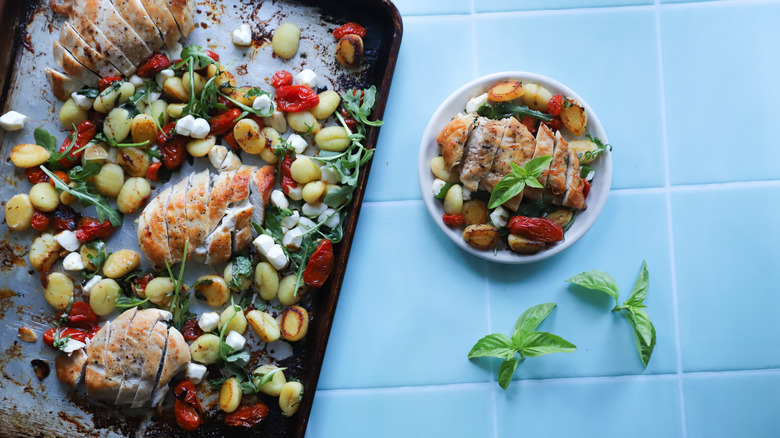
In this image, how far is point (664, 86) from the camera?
10.4ft

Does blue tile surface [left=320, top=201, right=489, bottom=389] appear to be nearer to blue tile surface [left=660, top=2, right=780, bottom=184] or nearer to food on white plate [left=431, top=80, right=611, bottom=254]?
food on white plate [left=431, top=80, right=611, bottom=254]

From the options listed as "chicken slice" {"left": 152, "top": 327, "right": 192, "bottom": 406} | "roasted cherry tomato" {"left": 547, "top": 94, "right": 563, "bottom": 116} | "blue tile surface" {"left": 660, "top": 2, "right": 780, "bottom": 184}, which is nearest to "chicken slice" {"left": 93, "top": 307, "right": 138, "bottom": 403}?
"chicken slice" {"left": 152, "top": 327, "right": 192, "bottom": 406}

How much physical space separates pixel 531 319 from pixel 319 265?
110 cm

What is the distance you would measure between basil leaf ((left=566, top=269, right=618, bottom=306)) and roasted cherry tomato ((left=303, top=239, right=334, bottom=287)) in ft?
3.95

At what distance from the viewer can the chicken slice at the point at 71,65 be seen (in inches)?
111

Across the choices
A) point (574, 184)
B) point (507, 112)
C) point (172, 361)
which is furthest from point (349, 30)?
point (172, 361)

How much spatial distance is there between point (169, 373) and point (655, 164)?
2671 millimetres

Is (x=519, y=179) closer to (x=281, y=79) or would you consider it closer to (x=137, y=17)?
(x=281, y=79)

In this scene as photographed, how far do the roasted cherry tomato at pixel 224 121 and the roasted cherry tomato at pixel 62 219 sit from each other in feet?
2.62

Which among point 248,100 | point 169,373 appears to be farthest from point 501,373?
point 248,100

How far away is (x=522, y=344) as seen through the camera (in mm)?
2947

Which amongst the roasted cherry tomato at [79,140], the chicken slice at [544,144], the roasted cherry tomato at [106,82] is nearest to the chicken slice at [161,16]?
the roasted cherry tomato at [106,82]

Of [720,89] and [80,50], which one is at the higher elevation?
[720,89]

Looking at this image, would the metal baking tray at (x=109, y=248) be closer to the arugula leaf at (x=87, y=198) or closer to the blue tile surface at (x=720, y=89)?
the arugula leaf at (x=87, y=198)
